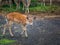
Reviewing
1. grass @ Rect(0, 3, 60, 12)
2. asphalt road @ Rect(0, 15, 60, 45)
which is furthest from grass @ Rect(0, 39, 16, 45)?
grass @ Rect(0, 3, 60, 12)

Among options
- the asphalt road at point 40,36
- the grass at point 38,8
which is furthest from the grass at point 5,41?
the grass at point 38,8

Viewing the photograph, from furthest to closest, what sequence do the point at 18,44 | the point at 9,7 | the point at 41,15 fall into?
the point at 9,7, the point at 41,15, the point at 18,44

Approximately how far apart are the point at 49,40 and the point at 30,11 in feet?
38.3

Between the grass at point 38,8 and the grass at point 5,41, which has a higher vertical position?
the grass at point 5,41

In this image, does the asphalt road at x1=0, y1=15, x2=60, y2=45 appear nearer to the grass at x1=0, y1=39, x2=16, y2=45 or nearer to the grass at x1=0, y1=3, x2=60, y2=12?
the grass at x1=0, y1=39, x2=16, y2=45

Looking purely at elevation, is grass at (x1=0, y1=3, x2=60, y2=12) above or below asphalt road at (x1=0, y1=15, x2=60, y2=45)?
below

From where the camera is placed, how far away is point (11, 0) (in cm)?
2847

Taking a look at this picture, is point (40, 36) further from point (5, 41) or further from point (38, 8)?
point (38, 8)

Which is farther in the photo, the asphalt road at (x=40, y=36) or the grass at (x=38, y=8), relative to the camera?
the grass at (x=38, y=8)

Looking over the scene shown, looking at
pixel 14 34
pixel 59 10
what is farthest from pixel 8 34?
pixel 59 10

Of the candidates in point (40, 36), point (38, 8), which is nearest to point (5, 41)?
point (40, 36)

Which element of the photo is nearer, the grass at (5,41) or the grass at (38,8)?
the grass at (5,41)

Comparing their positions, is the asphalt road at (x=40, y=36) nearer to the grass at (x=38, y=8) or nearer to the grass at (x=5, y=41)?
the grass at (x=5, y=41)

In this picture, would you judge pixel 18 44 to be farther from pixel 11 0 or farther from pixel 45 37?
pixel 11 0
